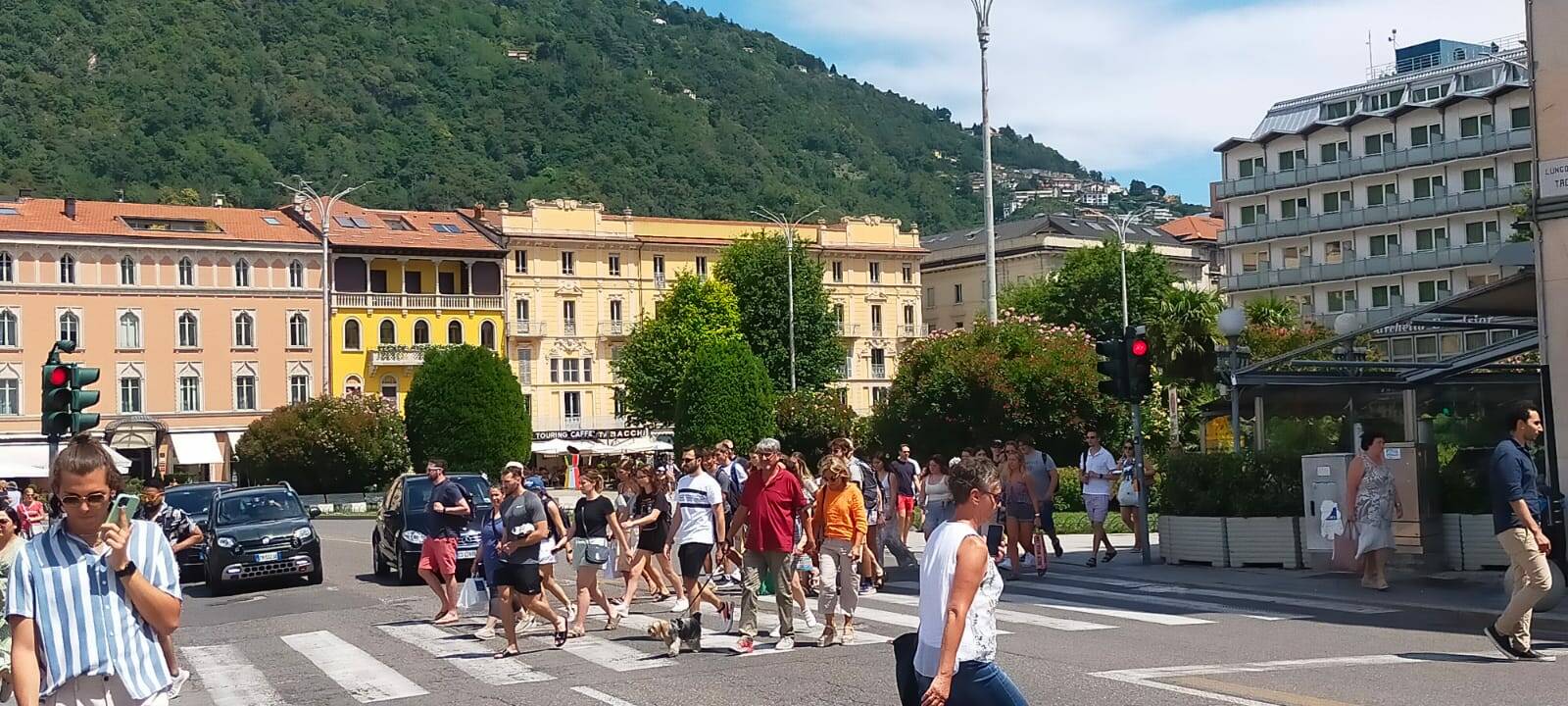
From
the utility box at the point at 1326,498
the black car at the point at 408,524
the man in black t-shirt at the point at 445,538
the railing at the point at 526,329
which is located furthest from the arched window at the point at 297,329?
the utility box at the point at 1326,498

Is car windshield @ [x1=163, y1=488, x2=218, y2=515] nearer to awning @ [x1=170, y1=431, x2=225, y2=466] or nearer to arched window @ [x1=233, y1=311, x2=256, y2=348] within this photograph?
awning @ [x1=170, y1=431, x2=225, y2=466]

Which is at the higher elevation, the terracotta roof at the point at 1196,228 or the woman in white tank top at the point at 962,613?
the terracotta roof at the point at 1196,228

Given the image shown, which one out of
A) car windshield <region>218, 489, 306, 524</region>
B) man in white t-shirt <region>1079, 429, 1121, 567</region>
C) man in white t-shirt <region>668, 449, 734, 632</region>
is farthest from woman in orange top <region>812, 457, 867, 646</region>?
car windshield <region>218, 489, 306, 524</region>

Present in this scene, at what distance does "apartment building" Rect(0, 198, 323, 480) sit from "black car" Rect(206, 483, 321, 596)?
52.4 m

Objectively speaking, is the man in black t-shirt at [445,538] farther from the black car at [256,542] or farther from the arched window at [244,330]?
the arched window at [244,330]

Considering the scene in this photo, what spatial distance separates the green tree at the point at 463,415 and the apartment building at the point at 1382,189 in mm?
38323

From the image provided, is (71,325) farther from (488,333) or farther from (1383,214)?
(1383,214)

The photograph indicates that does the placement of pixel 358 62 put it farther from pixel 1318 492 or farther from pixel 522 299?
pixel 1318 492

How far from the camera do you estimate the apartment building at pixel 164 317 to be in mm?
73250

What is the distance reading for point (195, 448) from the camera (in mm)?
75875

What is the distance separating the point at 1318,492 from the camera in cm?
1880

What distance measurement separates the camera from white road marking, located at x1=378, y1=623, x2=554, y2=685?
12.6 m

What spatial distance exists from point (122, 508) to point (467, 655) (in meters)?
9.24

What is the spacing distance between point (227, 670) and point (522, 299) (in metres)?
71.9
